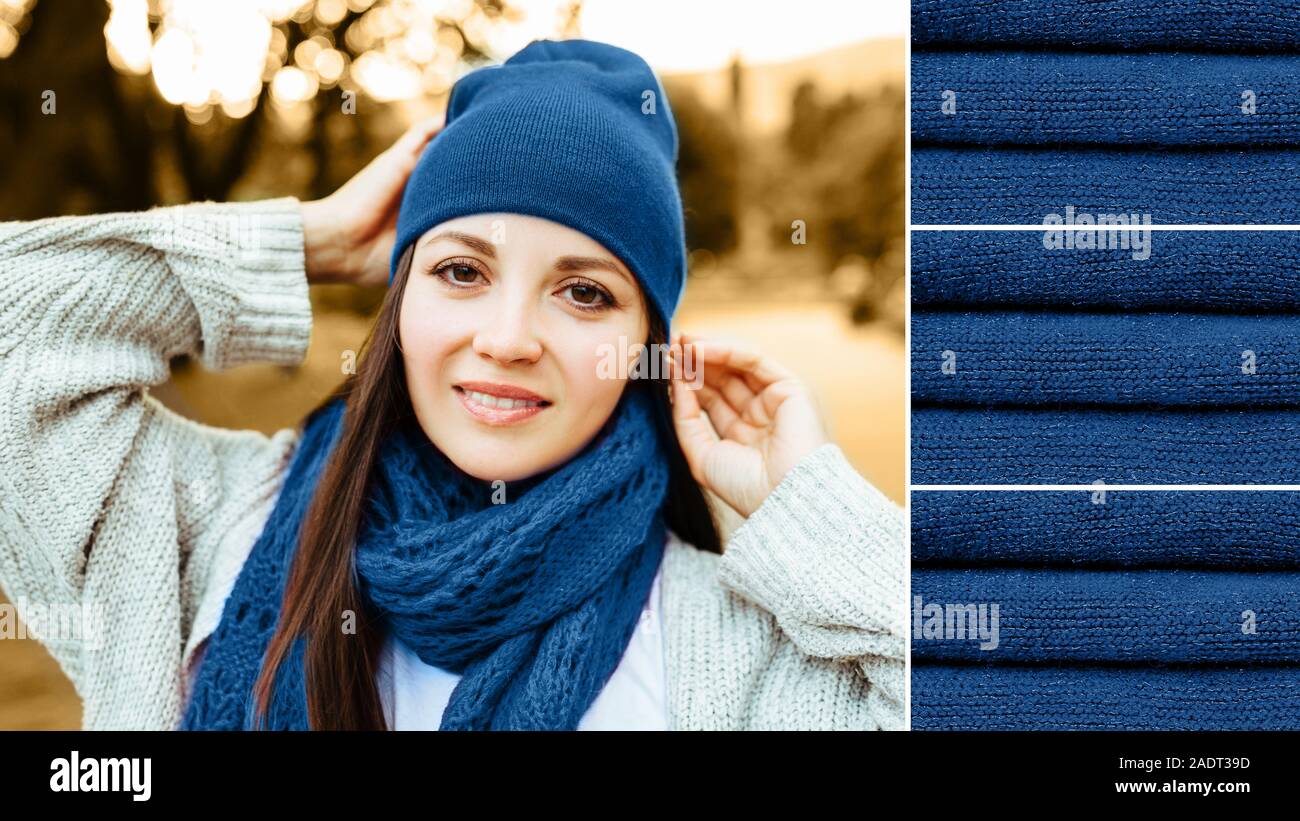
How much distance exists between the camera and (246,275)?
972 mm

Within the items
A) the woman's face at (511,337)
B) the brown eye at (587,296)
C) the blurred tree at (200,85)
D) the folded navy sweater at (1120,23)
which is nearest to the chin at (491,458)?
the woman's face at (511,337)

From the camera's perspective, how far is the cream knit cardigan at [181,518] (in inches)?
35.5

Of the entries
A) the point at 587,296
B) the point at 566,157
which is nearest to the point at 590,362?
the point at 587,296

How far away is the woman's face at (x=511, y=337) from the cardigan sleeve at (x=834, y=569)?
19 centimetres

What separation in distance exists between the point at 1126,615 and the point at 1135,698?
2.8 inches

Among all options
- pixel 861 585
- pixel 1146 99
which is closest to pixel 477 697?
pixel 861 585

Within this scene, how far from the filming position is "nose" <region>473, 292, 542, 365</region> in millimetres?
881

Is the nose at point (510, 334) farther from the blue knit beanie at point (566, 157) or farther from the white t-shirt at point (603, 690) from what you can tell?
the white t-shirt at point (603, 690)

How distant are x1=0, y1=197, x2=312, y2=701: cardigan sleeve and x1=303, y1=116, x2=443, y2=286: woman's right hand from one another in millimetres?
22

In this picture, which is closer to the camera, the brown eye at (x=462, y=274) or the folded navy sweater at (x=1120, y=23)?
the folded navy sweater at (x=1120, y=23)

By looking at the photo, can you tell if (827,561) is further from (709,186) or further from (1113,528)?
(709,186)

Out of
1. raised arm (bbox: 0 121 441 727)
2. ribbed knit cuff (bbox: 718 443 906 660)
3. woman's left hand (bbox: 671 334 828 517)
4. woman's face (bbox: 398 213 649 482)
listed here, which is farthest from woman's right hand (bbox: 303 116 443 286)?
ribbed knit cuff (bbox: 718 443 906 660)

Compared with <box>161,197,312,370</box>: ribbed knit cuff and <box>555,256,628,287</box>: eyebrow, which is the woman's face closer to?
<box>555,256,628,287</box>: eyebrow
